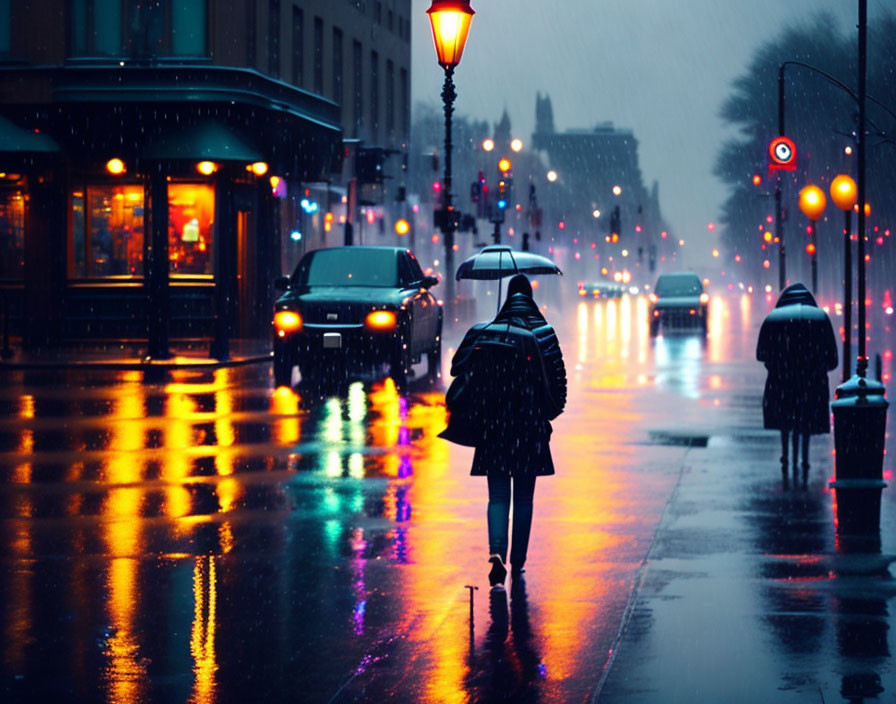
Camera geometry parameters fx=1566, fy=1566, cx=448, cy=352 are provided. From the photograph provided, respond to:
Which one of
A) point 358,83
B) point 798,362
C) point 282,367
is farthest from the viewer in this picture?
point 358,83

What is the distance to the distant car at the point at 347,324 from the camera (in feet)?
78.4

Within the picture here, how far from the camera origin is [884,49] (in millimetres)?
60594

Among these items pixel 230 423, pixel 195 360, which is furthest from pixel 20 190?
pixel 230 423

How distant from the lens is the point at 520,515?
9406 millimetres

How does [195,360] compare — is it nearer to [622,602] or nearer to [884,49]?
[622,602]

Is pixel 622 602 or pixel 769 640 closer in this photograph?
pixel 769 640

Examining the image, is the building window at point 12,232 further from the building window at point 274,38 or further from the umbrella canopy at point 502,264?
the umbrella canopy at point 502,264

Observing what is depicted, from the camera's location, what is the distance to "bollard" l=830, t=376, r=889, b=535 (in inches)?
462

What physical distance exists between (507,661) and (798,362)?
25.1 ft

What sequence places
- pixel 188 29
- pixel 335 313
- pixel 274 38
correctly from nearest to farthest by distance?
pixel 335 313 < pixel 188 29 < pixel 274 38

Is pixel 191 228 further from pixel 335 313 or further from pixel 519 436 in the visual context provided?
pixel 519 436

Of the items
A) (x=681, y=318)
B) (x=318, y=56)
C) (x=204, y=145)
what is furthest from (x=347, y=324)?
(x=681, y=318)

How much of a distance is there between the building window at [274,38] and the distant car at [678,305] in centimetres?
1322

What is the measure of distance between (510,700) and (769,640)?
5.56 feet
